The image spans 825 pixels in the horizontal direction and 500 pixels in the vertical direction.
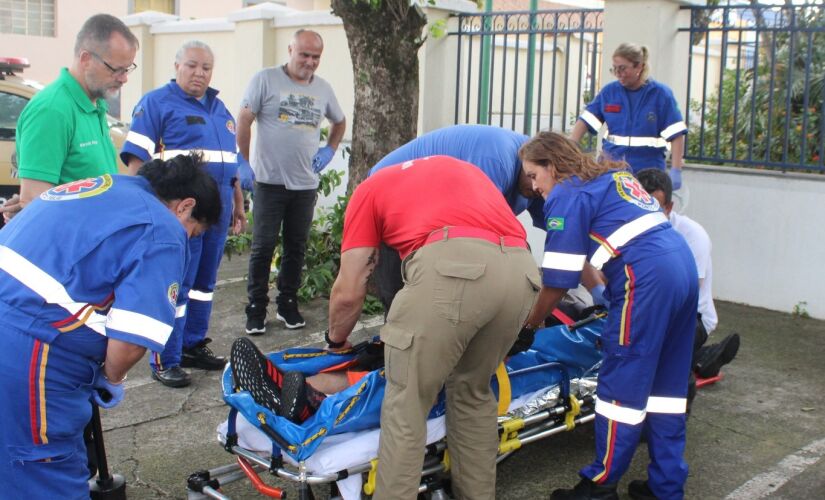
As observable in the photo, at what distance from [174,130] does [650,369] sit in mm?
2986

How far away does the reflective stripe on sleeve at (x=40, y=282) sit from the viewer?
8.60 ft

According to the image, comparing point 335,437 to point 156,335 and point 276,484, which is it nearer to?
point 276,484

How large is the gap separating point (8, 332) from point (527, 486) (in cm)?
234

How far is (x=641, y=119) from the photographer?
665cm

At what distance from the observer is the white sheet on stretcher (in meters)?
3.29

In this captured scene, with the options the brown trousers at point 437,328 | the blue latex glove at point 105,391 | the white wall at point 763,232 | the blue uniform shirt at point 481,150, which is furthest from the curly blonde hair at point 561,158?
the white wall at point 763,232

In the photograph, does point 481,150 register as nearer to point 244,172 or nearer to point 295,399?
point 295,399

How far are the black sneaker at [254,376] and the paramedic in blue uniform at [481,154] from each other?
0.71 meters

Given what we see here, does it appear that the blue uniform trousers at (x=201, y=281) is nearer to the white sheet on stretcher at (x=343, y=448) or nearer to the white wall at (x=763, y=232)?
the white sheet on stretcher at (x=343, y=448)

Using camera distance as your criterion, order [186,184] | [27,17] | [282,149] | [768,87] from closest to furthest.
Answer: [186,184] → [282,149] → [768,87] → [27,17]

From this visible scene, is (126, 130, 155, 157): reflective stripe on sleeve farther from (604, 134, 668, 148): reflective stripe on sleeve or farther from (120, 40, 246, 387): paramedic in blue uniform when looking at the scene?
(604, 134, 668, 148): reflective stripe on sleeve

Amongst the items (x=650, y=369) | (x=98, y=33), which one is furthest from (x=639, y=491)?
(x=98, y=33)

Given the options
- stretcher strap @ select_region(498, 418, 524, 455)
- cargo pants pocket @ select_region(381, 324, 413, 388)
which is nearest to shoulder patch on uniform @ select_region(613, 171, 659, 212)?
stretcher strap @ select_region(498, 418, 524, 455)

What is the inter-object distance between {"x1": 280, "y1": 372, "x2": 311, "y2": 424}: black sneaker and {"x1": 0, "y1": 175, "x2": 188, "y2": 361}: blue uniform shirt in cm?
89
